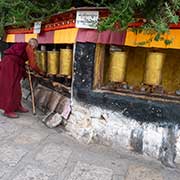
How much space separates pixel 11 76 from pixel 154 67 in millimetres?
2787

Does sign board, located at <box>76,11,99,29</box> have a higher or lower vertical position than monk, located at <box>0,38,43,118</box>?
higher

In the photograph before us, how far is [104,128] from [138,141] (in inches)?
20.8

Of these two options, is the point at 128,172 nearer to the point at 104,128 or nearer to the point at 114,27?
the point at 104,128

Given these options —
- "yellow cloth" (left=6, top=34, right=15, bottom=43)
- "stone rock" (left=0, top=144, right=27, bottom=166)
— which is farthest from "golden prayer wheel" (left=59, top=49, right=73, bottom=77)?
"yellow cloth" (left=6, top=34, right=15, bottom=43)

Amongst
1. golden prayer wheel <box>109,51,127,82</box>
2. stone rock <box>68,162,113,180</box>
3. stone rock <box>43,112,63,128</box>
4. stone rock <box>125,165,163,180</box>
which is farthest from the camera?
stone rock <box>43,112,63,128</box>

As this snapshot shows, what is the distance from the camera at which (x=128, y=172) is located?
12.9 feet

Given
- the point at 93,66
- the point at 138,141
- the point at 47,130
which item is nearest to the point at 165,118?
the point at 138,141

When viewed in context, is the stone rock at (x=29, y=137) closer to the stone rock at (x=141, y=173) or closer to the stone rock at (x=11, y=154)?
Answer: the stone rock at (x=11, y=154)

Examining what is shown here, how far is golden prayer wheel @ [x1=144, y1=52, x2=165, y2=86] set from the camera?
416 cm

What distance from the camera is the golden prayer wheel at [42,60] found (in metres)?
5.90

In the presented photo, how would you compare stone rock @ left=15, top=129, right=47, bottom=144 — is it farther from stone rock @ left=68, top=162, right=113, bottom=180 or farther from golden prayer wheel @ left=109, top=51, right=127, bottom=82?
golden prayer wheel @ left=109, top=51, right=127, bottom=82

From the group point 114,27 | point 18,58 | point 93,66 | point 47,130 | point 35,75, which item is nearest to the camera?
point 114,27

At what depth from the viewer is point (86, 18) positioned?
4.42m

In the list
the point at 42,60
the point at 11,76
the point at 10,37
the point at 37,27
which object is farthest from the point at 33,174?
the point at 10,37
